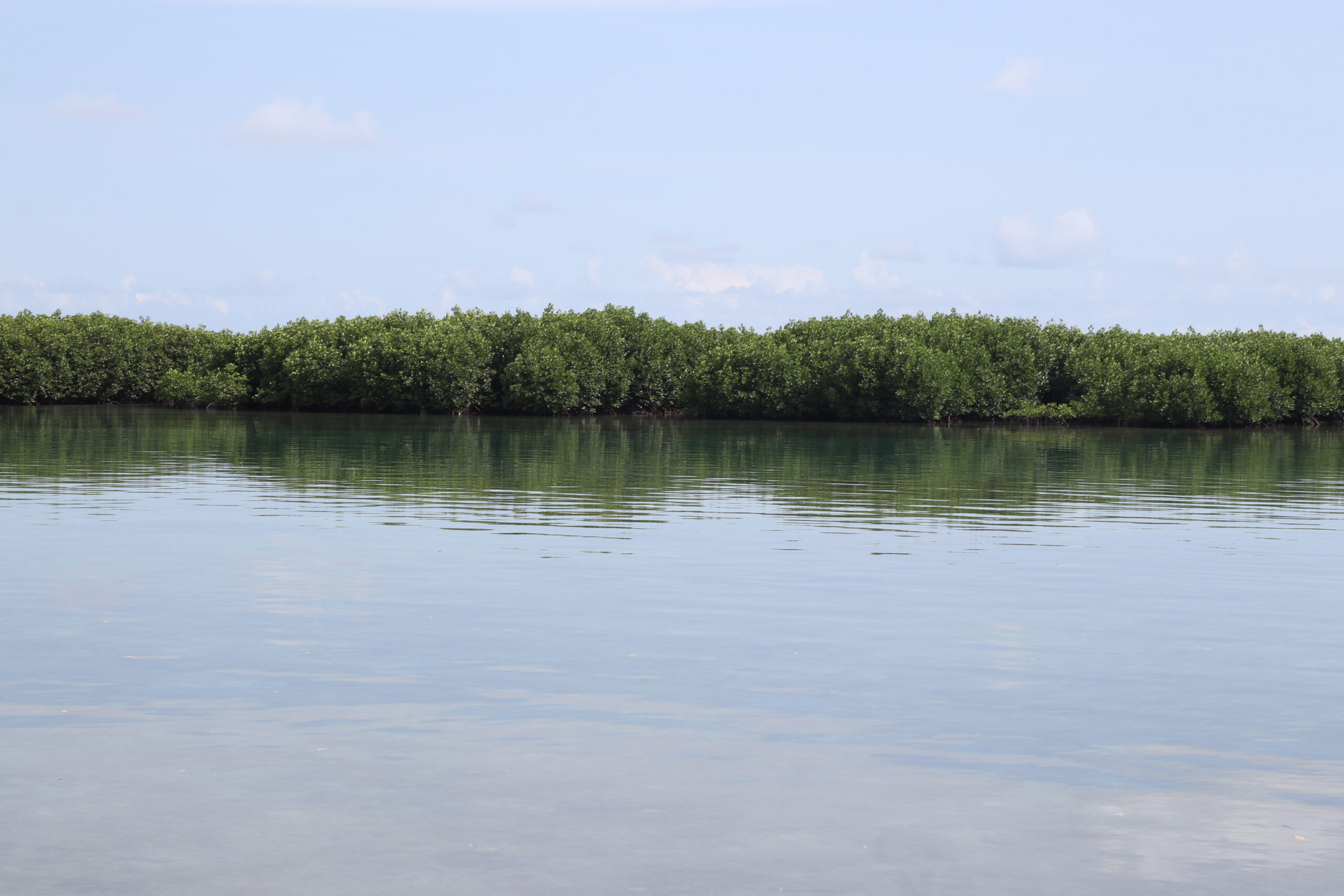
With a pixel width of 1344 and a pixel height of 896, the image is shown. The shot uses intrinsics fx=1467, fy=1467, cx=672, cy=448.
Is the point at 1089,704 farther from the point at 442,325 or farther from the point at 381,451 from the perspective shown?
the point at 442,325

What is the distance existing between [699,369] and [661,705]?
113952 mm

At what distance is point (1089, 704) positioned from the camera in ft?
40.8

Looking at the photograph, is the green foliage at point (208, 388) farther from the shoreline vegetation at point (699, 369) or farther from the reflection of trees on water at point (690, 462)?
the reflection of trees on water at point (690, 462)

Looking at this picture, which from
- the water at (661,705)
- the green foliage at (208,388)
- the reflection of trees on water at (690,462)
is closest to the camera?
the water at (661,705)


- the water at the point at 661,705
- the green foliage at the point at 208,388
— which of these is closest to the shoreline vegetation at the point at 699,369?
the green foliage at the point at 208,388

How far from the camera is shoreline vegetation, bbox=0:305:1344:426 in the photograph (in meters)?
116

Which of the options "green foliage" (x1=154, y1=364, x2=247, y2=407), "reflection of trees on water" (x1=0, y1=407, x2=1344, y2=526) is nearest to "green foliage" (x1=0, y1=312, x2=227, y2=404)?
"green foliage" (x1=154, y1=364, x2=247, y2=407)

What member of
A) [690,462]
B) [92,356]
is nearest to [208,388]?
[92,356]

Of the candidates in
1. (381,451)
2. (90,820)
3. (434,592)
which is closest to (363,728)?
(90,820)

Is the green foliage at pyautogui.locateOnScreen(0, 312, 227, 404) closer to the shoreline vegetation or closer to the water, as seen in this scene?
the shoreline vegetation

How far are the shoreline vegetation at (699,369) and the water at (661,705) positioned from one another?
89.2 metres

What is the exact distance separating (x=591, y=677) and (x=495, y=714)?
1811 millimetres

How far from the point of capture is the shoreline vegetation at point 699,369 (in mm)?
116250

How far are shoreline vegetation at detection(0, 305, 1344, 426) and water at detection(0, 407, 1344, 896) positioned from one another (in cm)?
8917
